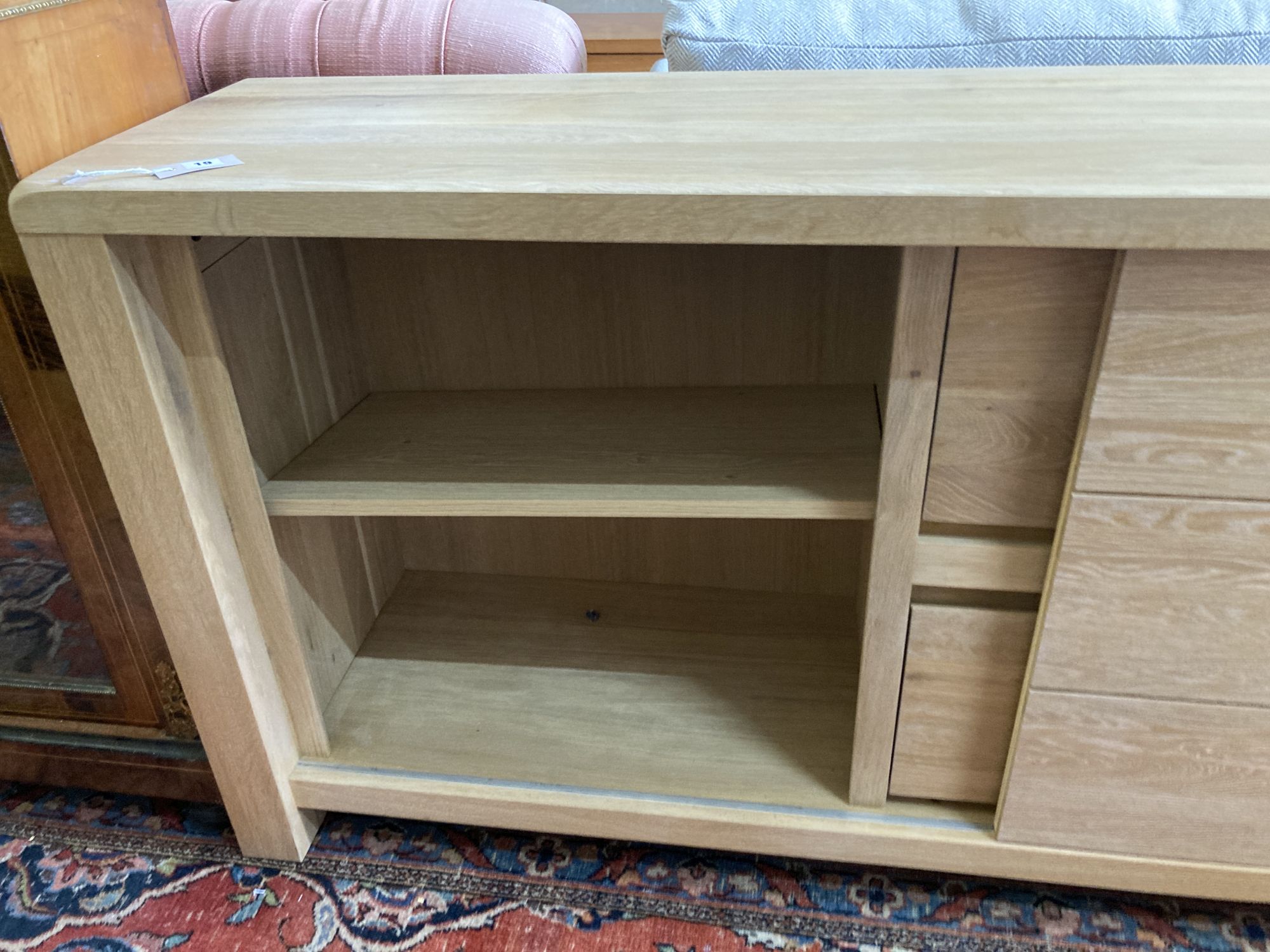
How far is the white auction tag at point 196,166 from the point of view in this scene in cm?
67

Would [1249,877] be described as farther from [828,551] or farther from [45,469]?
[45,469]

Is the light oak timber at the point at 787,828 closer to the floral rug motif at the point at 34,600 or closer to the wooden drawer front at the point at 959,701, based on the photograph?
the wooden drawer front at the point at 959,701

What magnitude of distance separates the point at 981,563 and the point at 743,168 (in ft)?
1.19

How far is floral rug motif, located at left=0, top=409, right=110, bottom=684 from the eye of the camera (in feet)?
2.90

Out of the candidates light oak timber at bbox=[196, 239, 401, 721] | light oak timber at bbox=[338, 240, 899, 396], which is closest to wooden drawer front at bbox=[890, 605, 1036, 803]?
light oak timber at bbox=[338, 240, 899, 396]

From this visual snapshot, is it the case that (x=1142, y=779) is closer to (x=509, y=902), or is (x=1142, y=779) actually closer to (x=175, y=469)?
(x=509, y=902)

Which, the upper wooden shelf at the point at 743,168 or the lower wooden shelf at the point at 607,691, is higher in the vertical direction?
the upper wooden shelf at the point at 743,168

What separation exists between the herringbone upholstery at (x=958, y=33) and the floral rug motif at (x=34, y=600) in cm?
76

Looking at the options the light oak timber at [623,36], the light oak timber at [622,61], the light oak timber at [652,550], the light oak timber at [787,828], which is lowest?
the light oak timber at [787,828]

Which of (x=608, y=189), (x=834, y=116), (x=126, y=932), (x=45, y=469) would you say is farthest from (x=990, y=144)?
(x=126, y=932)

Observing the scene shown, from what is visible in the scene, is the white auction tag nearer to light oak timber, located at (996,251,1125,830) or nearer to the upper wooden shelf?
the upper wooden shelf

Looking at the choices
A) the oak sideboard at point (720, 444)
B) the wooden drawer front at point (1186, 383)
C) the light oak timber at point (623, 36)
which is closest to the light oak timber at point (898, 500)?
the oak sideboard at point (720, 444)

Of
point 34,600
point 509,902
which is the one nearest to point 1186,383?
point 509,902

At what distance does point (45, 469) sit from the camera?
851 millimetres
